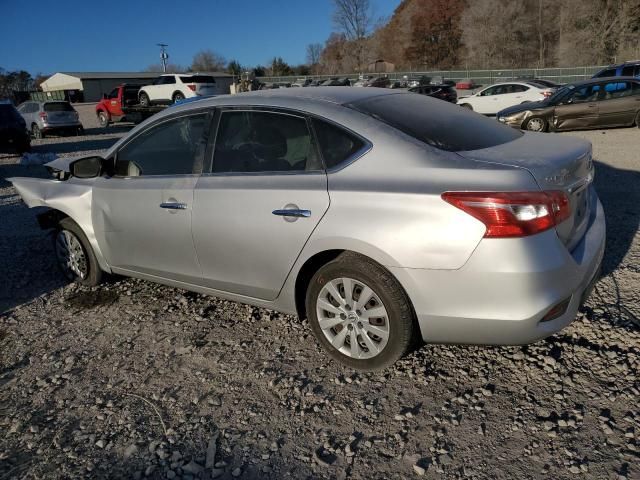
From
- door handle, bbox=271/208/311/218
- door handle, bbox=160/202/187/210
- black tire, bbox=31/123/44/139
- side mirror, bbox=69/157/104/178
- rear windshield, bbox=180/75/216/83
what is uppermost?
rear windshield, bbox=180/75/216/83

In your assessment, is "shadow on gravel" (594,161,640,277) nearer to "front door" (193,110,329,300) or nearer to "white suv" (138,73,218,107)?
"front door" (193,110,329,300)

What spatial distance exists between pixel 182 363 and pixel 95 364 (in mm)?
610

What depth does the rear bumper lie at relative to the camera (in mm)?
2461

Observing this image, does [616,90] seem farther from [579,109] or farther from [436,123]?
[436,123]

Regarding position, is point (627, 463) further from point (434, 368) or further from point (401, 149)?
point (401, 149)

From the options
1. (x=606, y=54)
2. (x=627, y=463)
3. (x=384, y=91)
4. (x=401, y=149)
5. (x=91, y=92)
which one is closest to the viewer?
(x=627, y=463)

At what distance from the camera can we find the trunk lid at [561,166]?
8.57 feet

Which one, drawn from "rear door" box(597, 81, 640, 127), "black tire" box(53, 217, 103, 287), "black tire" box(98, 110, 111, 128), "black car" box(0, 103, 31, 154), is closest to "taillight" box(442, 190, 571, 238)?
"black tire" box(53, 217, 103, 287)

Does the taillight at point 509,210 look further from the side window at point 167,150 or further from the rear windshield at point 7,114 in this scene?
the rear windshield at point 7,114

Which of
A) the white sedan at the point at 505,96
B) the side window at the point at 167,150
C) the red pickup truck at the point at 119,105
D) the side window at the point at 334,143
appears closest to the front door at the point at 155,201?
the side window at the point at 167,150

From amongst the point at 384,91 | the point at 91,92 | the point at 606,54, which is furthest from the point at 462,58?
the point at 384,91

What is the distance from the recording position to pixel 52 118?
Result: 20625mm

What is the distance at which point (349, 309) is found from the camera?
301 cm

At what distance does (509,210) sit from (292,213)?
3.96 ft
